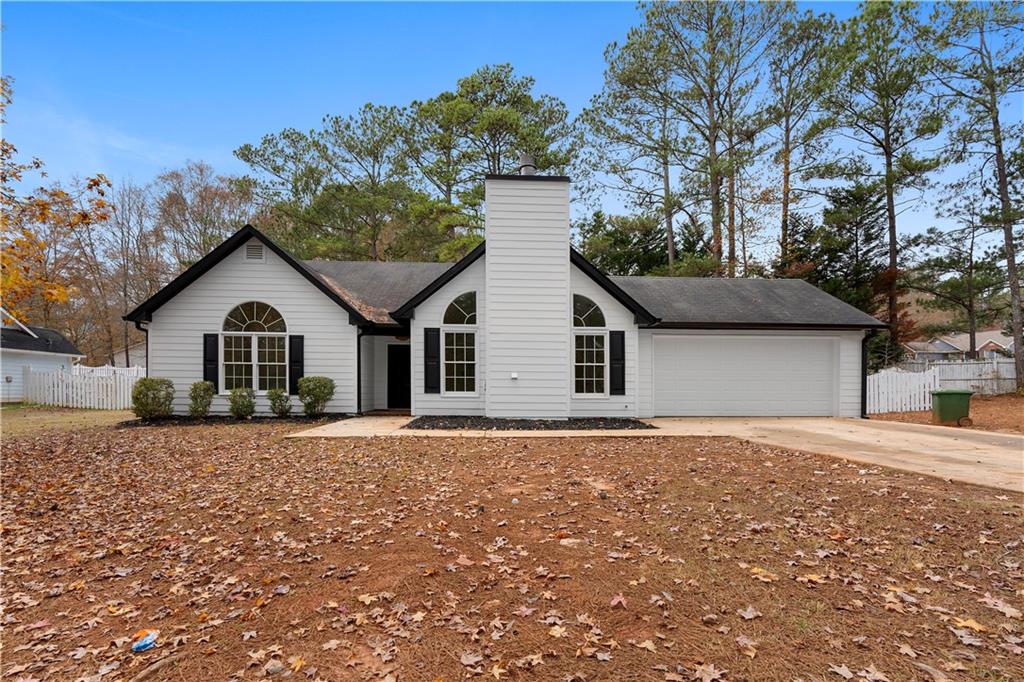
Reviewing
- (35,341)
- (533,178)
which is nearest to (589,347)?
(533,178)

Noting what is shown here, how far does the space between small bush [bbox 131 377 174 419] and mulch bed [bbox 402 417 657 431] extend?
6.25 m

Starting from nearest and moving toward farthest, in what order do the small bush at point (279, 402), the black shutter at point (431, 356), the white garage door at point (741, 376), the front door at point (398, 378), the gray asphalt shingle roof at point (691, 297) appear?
1. the black shutter at point (431, 356)
2. the small bush at point (279, 402)
3. the gray asphalt shingle roof at point (691, 297)
4. the white garage door at point (741, 376)
5. the front door at point (398, 378)

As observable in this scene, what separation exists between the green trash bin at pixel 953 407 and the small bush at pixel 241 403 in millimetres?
17007

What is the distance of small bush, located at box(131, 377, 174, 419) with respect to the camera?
1167 cm

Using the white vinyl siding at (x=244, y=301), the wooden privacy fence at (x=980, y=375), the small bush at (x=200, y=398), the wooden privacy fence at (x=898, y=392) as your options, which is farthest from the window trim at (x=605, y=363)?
the wooden privacy fence at (x=980, y=375)

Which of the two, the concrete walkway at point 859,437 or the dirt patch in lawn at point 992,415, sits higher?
the concrete walkway at point 859,437

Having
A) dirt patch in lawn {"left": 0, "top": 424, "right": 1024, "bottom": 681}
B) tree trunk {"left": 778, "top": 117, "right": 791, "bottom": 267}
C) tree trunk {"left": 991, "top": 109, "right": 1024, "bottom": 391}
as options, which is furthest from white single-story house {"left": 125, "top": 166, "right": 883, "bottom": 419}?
tree trunk {"left": 991, "top": 109, "right": 1024, "bottom": 391}

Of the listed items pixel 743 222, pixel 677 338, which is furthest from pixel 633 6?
pixel 677 338

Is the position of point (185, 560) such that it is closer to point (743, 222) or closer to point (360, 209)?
point (360, 209)

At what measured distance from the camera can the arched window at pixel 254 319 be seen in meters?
12.6

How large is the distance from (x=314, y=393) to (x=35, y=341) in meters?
18.9

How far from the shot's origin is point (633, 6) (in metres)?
21.4

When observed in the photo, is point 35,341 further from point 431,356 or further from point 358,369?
point 431,356

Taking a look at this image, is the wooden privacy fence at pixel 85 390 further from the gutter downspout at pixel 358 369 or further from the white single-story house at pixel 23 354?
the gutter downspout at pixel 358 369
